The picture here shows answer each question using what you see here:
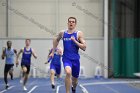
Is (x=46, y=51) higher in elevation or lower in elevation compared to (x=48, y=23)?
lower

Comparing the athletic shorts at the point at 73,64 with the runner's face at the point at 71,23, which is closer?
the runner's face at the point at 71,23

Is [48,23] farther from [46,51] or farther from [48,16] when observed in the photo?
[46,51]

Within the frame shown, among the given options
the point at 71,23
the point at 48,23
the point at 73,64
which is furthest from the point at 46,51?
the point at 71,23

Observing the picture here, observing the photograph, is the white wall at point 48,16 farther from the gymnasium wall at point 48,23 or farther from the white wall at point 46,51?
the white wall at point 46,51

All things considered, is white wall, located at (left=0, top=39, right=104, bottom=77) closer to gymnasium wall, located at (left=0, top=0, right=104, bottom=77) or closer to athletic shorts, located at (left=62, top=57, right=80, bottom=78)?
gymnasium wall, located at (left=0, top=0, right=104, bottom=77)

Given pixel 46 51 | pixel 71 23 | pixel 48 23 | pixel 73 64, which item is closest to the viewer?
pixel 71 23

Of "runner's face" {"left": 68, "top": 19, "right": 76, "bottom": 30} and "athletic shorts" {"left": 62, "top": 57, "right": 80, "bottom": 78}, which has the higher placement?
"runner's face" {"left": 68, "top": 19, "right": 76, "bottom": 30}

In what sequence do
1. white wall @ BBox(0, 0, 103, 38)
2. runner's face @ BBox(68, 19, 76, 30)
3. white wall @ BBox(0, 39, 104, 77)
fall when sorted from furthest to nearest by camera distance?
white wall @ BBox(0, 0, 103, 38) → white wall @ BBox(0, 39, 104, 77) → runner's face @ BBox(68, 19, 76, 30)

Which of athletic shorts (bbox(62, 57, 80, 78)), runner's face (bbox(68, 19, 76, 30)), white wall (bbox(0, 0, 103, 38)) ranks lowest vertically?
athletic shorts (bbox(62, 57, 80, 78))

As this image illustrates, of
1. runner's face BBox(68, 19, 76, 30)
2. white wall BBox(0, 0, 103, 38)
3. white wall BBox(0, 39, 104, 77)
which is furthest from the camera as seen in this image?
white wall BBox(0, 0, 103, 38)

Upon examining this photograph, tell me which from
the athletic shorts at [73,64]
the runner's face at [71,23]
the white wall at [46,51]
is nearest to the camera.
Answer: the runner's face at [71,23]

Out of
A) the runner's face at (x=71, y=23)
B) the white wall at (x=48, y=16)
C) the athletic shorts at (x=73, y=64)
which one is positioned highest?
the white wall at (x=48, y=16)

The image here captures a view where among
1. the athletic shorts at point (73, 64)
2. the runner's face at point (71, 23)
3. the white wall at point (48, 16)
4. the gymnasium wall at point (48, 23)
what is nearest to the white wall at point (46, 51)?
the gymnasium wall at point (48, 23)

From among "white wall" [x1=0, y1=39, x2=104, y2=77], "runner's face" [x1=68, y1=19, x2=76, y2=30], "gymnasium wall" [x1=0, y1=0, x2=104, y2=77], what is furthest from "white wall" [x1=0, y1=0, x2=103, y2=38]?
"runner's face" [x1=68, y1=19, x2=76, y2=30]
